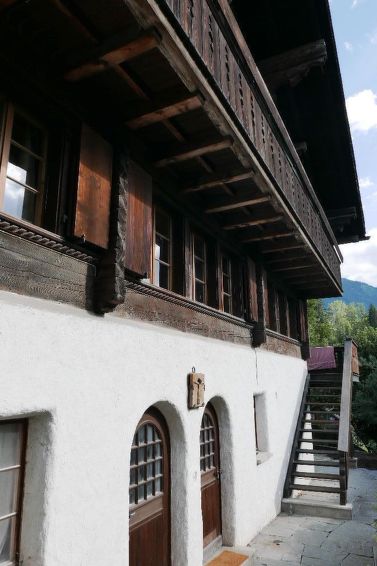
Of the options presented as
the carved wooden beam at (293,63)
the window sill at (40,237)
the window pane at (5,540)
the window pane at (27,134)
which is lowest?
the window pane at (5,540)

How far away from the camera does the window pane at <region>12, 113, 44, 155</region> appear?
11.0 feet

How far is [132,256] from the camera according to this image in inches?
164

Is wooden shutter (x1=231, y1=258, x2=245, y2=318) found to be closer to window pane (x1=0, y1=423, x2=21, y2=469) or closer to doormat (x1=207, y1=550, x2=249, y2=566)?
doormat (x1=207, y1=550, x2=249, y2=566)

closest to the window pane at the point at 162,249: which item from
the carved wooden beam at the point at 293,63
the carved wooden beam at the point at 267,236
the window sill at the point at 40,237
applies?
the window sill at the point at 40,237

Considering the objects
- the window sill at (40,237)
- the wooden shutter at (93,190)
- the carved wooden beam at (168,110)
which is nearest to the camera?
the window sill at (40,237)

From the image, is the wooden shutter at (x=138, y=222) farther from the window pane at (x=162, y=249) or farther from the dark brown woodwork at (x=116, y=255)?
the window pane at (x=162, y=249)

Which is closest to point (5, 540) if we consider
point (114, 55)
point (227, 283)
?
point (114, 55)

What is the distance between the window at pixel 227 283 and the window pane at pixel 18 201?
13.7ft

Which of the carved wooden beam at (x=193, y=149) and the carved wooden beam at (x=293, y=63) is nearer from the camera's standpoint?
the carved wooden beam at (x=193, y=149)

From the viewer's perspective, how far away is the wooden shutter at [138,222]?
417 cm

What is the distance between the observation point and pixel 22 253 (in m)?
3.03

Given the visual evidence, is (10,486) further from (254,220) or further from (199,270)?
(254,220)

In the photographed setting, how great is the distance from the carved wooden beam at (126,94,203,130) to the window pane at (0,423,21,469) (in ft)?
8.91

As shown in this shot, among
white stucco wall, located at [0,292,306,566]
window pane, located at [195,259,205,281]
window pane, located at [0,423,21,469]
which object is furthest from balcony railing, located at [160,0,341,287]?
window pane, located at [0,423,21,469]
